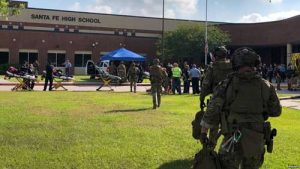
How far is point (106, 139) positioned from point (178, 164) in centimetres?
247

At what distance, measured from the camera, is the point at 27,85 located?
2808 centimetres

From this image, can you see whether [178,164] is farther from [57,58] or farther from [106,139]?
[57,58]

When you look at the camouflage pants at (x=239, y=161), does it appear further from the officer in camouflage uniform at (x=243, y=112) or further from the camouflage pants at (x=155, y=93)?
the camouflage pants at (x=155, y=93)

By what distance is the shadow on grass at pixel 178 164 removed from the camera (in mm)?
8217

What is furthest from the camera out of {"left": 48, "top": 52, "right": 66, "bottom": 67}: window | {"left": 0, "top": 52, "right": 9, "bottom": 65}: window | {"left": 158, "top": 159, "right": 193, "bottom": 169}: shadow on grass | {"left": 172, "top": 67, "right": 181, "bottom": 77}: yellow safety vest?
{"left": 48, "top": 52, "right": 66, "bottom": 67}: window

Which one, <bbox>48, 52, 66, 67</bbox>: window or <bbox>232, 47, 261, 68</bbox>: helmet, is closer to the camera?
<bbox>232, 47, 261, 68</bbox>: helmet

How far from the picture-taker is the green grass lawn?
8.48 m

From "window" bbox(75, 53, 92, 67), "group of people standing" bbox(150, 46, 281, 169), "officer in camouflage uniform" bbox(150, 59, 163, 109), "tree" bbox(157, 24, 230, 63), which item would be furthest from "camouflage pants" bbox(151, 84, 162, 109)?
"window" bbox(75, 53, 92, 67)

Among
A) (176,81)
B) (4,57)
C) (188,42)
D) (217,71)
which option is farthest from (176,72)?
(4,57)

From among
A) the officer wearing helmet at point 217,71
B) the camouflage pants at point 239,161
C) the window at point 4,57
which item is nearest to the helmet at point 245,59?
the camouflage pants at point 239,161

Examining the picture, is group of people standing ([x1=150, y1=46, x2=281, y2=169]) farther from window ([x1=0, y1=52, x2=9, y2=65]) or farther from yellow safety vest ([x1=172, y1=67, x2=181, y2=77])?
window ([x1=0, y1=52, x2=9, y2=65])

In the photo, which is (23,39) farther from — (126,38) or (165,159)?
(165,159)

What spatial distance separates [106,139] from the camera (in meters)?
10.5

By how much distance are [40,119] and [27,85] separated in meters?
15.0
